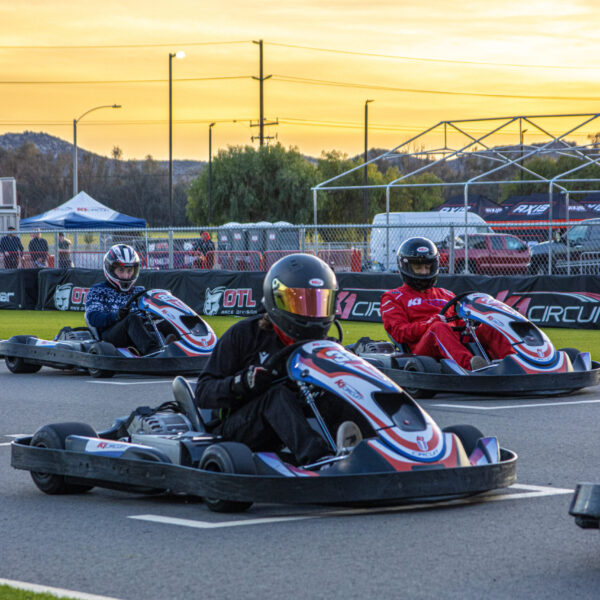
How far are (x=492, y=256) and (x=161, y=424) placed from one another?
2195 cm

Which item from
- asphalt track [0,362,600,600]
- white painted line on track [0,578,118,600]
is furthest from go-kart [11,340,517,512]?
white painted line on track [0,578,118,600]

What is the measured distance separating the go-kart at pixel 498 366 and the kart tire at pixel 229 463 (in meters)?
4.78

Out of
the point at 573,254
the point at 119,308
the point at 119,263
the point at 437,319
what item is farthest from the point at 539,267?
the point at 437,319

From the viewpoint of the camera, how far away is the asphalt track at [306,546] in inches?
168

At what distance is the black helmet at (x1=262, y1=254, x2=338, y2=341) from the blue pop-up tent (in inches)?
1288

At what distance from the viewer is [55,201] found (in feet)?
478

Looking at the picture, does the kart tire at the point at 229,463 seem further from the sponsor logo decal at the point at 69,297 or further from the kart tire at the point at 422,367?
the sponsor logo decal at the point at 69,297

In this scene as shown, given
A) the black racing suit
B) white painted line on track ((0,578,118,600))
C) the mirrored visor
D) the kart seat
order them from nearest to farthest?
1. white painted line on track ((0,578,118,600))
2. the black racing suit
3. the mirrored visor
4. the kart seat

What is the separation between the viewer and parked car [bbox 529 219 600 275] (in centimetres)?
2381

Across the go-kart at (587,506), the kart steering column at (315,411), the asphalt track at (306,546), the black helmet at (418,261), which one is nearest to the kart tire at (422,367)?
the black helmet at (418,261)

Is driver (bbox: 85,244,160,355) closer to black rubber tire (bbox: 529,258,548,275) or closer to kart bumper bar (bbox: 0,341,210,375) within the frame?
kart bumper bar (bbox: 0,341,210,375)

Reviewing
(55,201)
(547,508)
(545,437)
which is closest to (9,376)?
(545,437)

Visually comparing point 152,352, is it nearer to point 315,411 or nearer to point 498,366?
point 498,366

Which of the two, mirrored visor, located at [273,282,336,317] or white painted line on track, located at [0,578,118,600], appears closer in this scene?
white painted line on track, located at [0,578,118,600]
